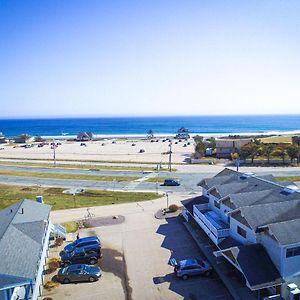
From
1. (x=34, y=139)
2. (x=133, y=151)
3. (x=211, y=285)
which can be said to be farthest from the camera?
(x=34, y=139)

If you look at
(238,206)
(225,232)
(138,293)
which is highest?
(238,206)

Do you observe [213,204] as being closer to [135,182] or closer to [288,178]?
[135,182]

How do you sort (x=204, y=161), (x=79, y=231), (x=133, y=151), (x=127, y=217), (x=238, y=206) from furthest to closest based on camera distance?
(x=133, y=151), (x=204, y=161), (x=127, y=217), (x=79, y=231), (x=238, y=206)

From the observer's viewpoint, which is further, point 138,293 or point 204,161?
point 204,161

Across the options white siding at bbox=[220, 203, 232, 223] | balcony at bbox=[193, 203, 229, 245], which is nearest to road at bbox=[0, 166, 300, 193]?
balcony at bbox=[193, 203, 229, 245]

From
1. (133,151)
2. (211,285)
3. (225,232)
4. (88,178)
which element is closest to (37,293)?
(211,285)

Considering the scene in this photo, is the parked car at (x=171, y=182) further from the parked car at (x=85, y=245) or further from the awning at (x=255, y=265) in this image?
the awning at (x=255, y=265)

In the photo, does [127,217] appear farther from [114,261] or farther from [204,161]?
[204,161]

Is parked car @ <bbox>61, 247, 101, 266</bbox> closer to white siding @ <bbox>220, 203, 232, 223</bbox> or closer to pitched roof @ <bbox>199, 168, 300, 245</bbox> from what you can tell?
white siding @ <bbox>220, 203, 232, 223</bbox>
